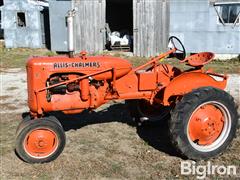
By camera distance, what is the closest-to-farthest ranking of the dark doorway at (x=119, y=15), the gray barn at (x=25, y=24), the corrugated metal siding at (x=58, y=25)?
the corrugated metal siding at (x=58, y=25), the gray barn at (x=25, y=24), the dark doorway at (x=119, y=15)

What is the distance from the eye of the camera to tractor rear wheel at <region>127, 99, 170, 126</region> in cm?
567

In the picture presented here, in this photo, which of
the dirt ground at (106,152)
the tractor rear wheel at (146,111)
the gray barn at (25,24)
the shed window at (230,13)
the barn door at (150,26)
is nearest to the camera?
the dirt ground at (106,152)

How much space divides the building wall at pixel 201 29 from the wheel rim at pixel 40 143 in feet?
33.8

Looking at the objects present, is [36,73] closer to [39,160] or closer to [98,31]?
[39,160]

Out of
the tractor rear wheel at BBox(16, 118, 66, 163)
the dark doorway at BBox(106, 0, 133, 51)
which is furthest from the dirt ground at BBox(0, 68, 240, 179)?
the dark doorway at BBox(106, 0, 133, 51)

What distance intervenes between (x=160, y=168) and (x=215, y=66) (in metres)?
8.07

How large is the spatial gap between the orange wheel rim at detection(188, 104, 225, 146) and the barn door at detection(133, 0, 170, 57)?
32.3 feet

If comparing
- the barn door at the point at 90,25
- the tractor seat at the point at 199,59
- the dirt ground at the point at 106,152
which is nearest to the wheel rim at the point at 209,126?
the dirt ground at the point at 106,152

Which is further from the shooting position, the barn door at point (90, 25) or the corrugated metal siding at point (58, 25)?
the corrugated metal siding at point (58, 25)

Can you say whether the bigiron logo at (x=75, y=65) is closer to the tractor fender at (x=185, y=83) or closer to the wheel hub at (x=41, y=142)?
the wheel hub at (x=41, y=142)

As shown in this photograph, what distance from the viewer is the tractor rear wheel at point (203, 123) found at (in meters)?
→ 4.39

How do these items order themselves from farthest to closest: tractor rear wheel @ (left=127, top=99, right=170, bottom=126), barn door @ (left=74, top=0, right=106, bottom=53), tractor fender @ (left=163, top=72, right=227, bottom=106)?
barn door @ (left=74, top=0, right=106, bottom=53) → tractor rear wheel @ (left=127, top=99, right=170, bottom=126) → tractor fender @ (left=163, top=72, right=227, bottom=106)

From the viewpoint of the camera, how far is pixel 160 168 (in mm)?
4465

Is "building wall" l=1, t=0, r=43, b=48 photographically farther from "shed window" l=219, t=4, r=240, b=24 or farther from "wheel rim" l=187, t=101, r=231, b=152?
"wheel rim" l=187, t=101, r=231, b=152
